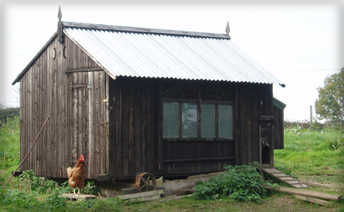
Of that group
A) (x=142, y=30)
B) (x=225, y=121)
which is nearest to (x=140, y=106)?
(x=225, y=121)

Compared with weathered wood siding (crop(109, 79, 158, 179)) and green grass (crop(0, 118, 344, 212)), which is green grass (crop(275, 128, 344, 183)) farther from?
weathered wood siding (crop(109, 79, 158, 179))

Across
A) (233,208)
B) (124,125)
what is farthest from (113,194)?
(233,208)

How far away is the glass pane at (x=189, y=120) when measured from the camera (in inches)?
712

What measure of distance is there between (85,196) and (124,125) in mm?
2482

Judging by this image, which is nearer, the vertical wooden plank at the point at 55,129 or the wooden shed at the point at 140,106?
the wooden shed at the point at 140,106

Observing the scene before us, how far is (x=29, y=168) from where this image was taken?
19391 millimetres

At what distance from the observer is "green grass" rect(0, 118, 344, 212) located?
14133 millimetres

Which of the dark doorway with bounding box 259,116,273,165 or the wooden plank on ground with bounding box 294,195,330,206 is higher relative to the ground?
the dark doorway with bounding box 259,116,273,165

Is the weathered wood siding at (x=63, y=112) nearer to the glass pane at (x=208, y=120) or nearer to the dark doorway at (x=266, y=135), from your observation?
the glass pane at (x=208, y=120)

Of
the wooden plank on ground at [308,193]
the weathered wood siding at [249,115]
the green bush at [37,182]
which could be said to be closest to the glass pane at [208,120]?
the weathered wood siding at [249,115]

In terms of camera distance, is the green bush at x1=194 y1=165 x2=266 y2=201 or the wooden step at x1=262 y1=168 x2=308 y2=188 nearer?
the green bush at x1=194 y1=165 x2=266 y2=201

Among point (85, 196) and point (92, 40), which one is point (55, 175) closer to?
point (85, 196)

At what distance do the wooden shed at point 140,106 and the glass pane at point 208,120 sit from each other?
33mm

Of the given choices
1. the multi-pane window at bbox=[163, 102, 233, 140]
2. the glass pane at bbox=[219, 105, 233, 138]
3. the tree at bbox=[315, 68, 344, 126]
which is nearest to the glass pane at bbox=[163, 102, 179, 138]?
the multi-pane window at bbox=[163, 102, 233, 140]
